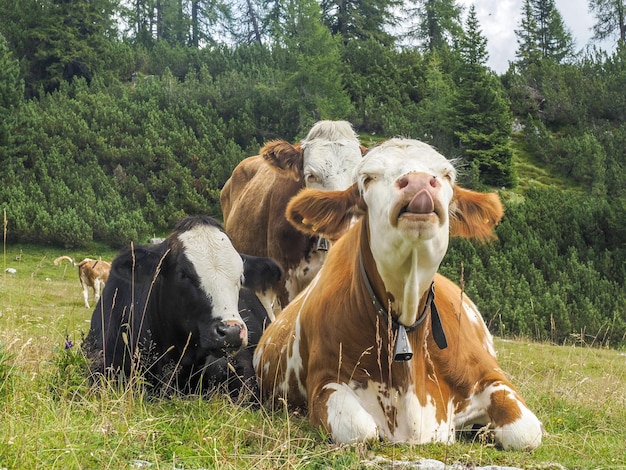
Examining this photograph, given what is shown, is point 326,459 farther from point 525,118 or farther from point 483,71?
point 525,118

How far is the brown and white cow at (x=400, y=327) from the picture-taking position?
3541 mm

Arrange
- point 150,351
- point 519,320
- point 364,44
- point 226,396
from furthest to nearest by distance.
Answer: point 364,44 → point 519,320 → point 150,351 → point 226,396

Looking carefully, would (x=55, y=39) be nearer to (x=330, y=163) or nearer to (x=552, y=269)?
(x=552, y=269)

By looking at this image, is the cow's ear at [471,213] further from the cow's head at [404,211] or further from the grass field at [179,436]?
the grass field at [179,436]

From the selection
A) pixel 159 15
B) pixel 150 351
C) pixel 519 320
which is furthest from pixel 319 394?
pixel 159 15

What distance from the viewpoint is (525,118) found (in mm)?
39125

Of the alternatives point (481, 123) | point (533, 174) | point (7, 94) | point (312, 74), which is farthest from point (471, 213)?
point (312, 74)

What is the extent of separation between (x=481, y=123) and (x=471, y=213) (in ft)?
97.7

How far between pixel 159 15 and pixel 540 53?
3242cm

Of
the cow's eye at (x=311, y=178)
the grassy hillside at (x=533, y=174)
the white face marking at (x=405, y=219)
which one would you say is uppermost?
the grassy hillside at (x=533, y=174)

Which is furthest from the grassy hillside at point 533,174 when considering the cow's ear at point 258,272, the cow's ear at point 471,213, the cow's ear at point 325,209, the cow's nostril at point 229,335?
the cow's ear at point 325,209

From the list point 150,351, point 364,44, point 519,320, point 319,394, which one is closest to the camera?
point 319,394

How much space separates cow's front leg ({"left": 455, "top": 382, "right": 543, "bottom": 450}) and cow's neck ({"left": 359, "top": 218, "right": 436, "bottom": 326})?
21.6 inches

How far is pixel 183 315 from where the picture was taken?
16.9 feet
